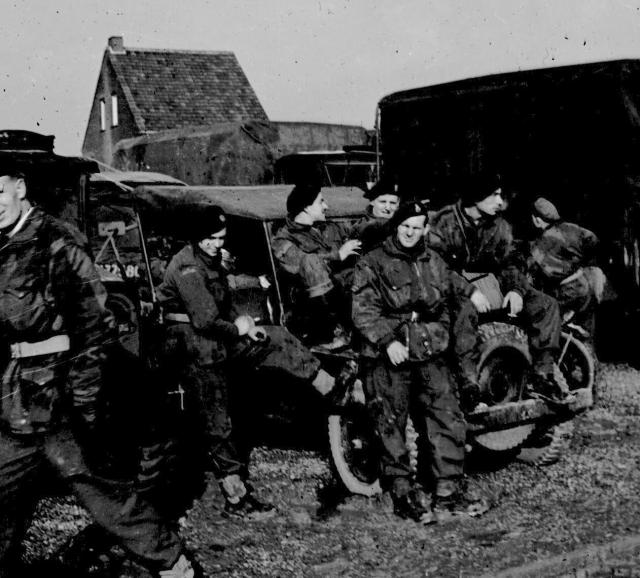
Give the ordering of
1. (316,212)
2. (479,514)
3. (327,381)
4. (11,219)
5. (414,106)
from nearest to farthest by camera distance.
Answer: (11,219) → (479,514) → (327,381) → (316,212) → (414,106)

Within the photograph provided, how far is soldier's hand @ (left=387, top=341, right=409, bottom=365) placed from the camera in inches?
195

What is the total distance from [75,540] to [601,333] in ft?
25.2

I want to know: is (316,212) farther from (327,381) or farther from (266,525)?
(266,525)

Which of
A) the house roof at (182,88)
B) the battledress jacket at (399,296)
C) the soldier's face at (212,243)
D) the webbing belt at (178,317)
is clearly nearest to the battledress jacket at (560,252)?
the battledress jacket at (399,296)

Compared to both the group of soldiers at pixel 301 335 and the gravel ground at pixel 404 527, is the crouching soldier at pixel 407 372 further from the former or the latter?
the gravel ground at pixel 404 527

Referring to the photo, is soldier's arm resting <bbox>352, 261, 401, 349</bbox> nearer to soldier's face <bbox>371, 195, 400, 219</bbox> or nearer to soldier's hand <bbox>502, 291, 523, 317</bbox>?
soldier's hand <bbox>502, 291, 523, 317</bbox>

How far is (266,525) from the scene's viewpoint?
204 inches

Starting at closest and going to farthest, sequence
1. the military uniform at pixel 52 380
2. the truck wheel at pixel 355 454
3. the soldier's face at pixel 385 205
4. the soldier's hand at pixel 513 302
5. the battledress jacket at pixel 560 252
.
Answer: the military uniform at pixel 52 380
the truck wheel at pixel 355 454
the soldier's hand at pixel 513 302
the soldier's face at pixel 385 205
the battledress jacket at pixel 560 252

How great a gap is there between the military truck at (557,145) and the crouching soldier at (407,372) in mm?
3994

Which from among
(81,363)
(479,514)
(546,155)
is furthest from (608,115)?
(81,363)

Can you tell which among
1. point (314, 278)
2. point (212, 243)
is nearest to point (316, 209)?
point (314, 278)

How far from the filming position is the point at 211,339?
18.1 ft

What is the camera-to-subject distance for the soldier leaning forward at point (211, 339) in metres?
5.41

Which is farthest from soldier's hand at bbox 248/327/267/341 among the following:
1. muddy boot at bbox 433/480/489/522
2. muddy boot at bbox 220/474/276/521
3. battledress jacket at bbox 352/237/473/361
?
muddy boot at bbox 433/480/489/522
